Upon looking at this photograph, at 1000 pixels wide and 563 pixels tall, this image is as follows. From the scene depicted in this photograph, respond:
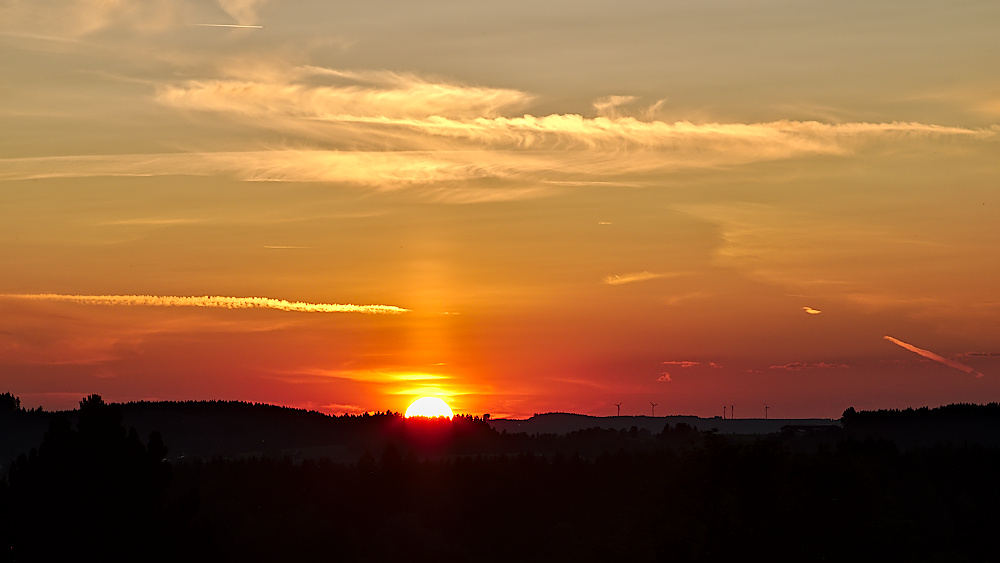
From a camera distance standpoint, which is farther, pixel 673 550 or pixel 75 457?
pixel 673 550

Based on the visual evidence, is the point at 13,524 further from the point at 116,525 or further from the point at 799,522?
the point at 799,522

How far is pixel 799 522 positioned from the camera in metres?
88.9

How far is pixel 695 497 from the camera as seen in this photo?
87.2 meters

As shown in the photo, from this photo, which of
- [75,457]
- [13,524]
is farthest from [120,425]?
[13,524]

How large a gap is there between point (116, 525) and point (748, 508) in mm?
42202

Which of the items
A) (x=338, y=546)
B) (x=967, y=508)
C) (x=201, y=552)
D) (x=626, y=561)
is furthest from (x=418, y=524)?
(x=201, y=552)

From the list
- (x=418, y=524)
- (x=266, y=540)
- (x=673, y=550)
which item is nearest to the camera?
(x=673, y=550)

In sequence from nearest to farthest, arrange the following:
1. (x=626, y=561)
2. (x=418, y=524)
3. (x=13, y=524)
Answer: (x=13, y=524) < (x=626, y=561) < (x=418, y=524)

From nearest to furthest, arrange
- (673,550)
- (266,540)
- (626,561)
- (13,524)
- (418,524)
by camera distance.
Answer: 1. (13,524)
2. (673,550)
3. (626,561)
4. (266,540)
5. (418,524)

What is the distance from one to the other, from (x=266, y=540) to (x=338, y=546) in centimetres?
1109

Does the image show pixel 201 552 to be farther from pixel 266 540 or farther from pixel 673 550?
pixel 266 540

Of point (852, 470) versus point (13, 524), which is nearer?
point (13, 524)

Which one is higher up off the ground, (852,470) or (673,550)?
(852,470)

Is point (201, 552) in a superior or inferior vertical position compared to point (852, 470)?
inferior
